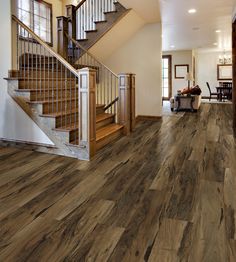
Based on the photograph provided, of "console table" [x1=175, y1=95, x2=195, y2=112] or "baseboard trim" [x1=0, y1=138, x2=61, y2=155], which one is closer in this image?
"baseboard trim" [x1=0, y1=138, x2=61, y2=155]

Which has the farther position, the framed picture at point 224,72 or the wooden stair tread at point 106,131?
the framed picture at point 224,72

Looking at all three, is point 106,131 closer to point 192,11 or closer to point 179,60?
point 192,11

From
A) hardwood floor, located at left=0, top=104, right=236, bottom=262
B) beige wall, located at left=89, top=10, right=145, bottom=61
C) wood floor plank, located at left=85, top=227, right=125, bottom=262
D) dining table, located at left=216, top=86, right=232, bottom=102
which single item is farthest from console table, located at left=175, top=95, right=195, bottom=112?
wood floor plank, located at left=85, top=227, right=125, bottom=262

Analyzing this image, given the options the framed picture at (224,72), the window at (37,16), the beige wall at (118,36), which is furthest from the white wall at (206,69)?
the window at (37,16)

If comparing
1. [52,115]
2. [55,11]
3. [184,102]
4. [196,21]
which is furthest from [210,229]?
[184,102]

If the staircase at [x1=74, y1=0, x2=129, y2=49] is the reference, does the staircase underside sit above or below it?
below

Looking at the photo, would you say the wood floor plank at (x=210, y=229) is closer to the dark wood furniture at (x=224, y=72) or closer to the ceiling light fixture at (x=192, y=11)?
the ceiling light fixture at (x=192, y=11)

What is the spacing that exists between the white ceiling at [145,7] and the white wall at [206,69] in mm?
9710

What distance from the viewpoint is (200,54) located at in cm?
1578

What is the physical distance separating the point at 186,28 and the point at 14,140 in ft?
21.6

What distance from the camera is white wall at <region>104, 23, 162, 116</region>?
7.46 m

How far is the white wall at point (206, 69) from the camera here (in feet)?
51.0

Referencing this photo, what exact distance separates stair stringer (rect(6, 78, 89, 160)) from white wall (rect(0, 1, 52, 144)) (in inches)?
3.6

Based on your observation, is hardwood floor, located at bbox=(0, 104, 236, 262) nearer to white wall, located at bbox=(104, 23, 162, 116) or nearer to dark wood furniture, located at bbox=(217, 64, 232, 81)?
white wall, located at bbox=(104, 23, 162, 116)
